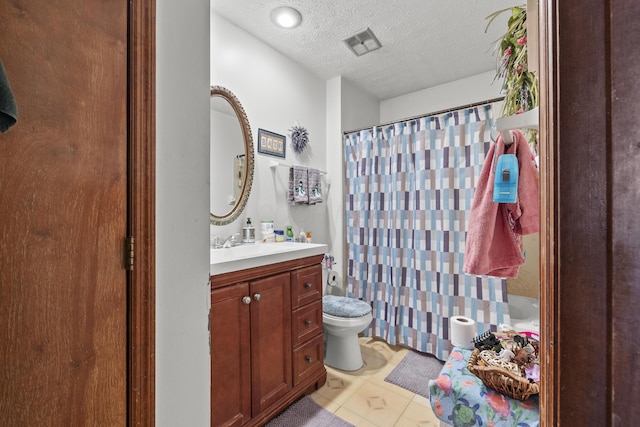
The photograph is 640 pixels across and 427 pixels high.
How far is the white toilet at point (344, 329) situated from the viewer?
188 cm

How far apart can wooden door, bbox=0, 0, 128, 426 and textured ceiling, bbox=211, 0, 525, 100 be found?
140cm

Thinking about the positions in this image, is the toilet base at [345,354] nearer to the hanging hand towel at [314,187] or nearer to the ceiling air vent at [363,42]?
the hanging hand towel at [314,187]

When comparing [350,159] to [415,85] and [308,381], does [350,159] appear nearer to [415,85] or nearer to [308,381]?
[415,85]

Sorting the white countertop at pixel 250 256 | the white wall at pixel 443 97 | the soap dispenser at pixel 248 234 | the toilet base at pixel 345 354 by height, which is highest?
the white wall at pixel 443 97

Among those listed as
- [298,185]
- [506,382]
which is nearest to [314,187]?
[298,185]

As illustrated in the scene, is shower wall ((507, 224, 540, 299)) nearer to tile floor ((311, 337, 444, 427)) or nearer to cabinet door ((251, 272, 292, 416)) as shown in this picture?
tile floor ((311, 337, 444, 427))

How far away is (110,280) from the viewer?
63cm

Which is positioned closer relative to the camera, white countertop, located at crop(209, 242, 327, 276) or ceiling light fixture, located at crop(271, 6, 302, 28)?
white countertop, located at crop(209, 242, 327, 276)

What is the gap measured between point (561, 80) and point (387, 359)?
225 cm

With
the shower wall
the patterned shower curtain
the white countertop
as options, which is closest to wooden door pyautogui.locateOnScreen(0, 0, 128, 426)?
the white countertop

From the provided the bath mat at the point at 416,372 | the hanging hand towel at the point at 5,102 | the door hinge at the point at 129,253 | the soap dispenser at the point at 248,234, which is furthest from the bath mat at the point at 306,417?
Result: the hanging hand towel at the point at 5,102

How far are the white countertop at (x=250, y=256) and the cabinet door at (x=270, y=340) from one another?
0.11 metres

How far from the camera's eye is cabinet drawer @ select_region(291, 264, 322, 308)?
157 cm

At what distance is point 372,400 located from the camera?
5.39ft
